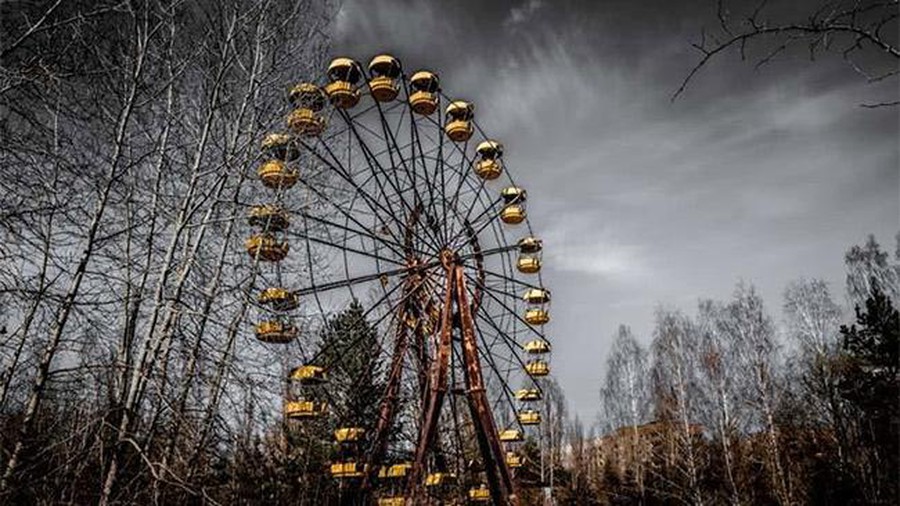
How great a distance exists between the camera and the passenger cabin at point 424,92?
32.9 ft

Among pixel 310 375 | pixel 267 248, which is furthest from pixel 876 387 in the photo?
pixel 267 248

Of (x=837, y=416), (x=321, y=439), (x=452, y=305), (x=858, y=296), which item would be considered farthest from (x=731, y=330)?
(x=452, y=305)

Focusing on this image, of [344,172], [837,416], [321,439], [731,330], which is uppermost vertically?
[731,330]

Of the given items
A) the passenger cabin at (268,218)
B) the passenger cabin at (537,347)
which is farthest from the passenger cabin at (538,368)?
the passenger cabin at (268,218)

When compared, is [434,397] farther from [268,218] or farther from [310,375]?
[268,218]

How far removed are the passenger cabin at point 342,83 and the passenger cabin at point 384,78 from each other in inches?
11.8

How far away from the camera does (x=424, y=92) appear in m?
10.2

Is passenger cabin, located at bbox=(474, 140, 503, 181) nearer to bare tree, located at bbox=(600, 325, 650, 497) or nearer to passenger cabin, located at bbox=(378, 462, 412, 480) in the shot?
passenger cabin, located at bbox=(378, 462, 412, 480)

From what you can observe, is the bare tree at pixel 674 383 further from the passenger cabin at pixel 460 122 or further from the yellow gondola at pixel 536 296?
the passenger cabin at pixel 460 122

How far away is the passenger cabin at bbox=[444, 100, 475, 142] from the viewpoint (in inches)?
432

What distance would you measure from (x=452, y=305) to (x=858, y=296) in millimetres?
22316

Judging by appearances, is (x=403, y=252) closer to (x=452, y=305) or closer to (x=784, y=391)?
(x=452, y=305)

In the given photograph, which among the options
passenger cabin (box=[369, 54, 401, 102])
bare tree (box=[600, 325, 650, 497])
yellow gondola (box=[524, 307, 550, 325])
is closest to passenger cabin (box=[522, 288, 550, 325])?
yellow gondola (box=[524, 307, 550, 325])

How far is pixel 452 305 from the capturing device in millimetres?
9742
